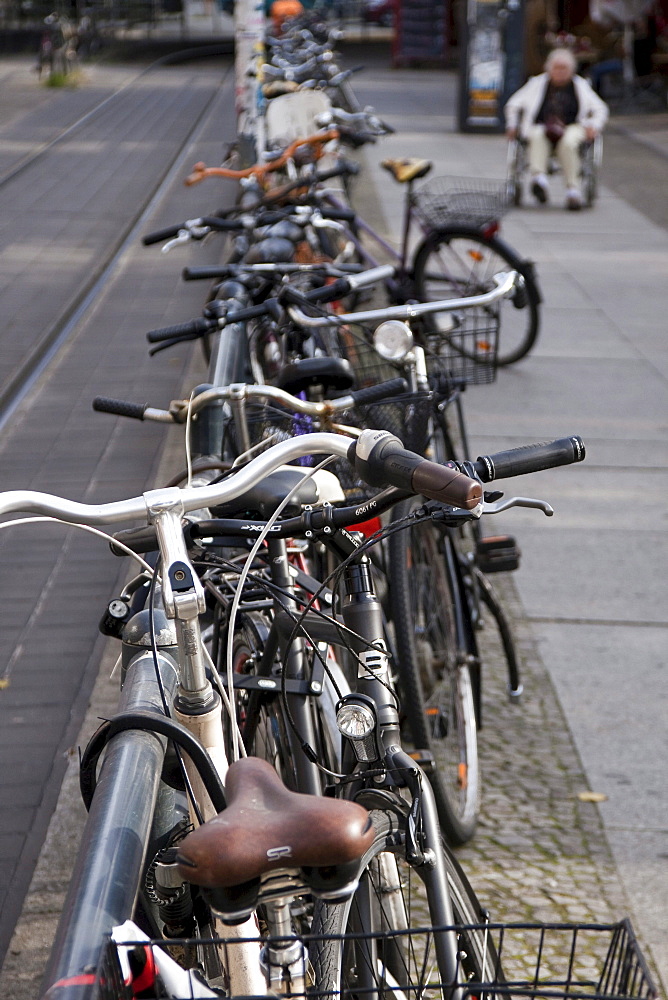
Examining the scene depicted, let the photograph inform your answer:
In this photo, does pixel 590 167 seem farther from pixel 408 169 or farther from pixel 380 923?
pixel 380 923

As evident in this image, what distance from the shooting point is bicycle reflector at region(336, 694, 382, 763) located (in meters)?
1.94

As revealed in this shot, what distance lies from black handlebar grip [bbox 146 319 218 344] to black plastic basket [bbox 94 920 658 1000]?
6.23ft

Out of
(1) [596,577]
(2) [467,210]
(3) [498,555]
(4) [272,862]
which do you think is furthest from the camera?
(2) [467,210]

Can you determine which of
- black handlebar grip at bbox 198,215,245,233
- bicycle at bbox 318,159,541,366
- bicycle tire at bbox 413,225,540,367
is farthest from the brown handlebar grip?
bicycle at bbox 318,159,541,366

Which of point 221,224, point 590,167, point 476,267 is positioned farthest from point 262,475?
point 590,167

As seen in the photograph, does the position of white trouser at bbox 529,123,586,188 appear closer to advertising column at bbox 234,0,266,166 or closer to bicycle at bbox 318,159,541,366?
advertising column at bbox 234,0,266,166

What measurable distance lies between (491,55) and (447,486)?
17141 millimetres

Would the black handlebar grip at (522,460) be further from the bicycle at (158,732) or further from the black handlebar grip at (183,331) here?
the black handlebar grip at (183,331)

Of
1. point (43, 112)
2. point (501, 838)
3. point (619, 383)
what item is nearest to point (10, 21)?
point (43, 112)

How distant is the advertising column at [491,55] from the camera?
16.9m

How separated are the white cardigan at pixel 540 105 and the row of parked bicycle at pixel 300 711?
9.15m

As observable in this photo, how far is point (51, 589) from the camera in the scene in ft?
14.9

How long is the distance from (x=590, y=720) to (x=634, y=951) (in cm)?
261

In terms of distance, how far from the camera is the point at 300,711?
7.52 feet
